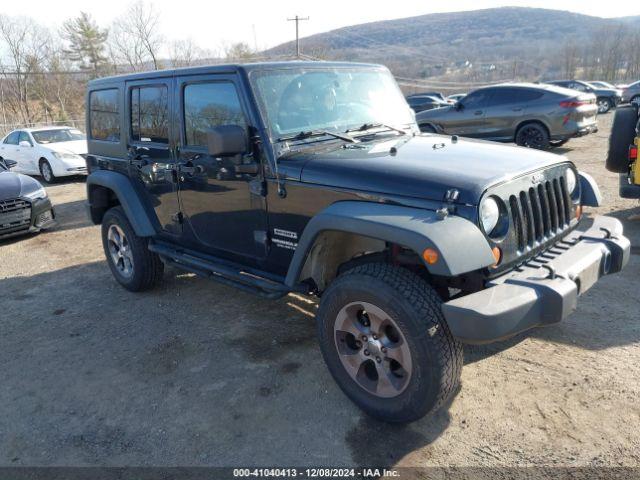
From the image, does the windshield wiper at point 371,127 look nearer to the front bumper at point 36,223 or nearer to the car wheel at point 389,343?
the car wheel at point 389,343

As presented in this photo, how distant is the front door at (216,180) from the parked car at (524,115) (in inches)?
377

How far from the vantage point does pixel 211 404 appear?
133 inches

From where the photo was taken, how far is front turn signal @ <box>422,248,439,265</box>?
252cm

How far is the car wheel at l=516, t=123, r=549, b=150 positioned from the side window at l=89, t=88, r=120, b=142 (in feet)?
31.1

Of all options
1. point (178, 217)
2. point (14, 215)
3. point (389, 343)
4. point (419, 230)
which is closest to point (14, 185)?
point (14, 215)

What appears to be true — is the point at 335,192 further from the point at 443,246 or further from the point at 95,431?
the point at 95,431

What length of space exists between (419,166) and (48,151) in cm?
1193

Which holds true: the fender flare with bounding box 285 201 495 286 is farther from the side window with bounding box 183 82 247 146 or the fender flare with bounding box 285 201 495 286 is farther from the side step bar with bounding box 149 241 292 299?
the side window with bounding box 183 82 247 146

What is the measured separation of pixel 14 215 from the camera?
24.7ft

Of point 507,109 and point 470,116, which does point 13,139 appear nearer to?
point 470,116

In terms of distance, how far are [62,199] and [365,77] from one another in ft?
28.6

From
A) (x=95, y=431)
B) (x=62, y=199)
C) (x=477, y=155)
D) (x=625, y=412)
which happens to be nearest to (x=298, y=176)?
(x=477, y=155)

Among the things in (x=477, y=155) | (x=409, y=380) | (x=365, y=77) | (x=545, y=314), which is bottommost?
(x=409, y=380)

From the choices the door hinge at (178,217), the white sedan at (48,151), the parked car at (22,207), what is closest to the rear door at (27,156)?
the white sedan at (48,151)
